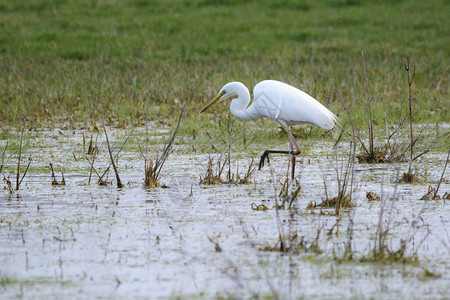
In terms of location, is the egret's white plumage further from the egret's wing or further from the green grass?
the green grass

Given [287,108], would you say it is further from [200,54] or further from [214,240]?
[200,54]

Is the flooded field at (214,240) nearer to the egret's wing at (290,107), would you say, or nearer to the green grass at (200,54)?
the egret's wing at (290,107)

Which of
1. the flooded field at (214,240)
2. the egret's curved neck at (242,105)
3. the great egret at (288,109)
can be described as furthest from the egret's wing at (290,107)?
the flooded field at (214,240)

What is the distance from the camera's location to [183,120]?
861 centimetres

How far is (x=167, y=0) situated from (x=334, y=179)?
13267mm

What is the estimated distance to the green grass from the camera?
365 inches

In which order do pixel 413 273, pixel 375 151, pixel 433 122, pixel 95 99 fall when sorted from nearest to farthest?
pixel 413 273
pixel 375 151
pixel 433 122
pixel 95 99

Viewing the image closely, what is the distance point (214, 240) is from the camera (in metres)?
3.95

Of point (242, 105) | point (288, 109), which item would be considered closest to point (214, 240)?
point (288, 109)

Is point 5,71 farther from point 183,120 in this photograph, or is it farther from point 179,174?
point 179,174

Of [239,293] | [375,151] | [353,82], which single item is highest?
[353,82]

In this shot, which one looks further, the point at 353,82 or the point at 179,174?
the point at 353,82

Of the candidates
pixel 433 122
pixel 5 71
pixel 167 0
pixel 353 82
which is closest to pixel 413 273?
pixel 433 122

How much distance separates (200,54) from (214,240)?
1024cm
